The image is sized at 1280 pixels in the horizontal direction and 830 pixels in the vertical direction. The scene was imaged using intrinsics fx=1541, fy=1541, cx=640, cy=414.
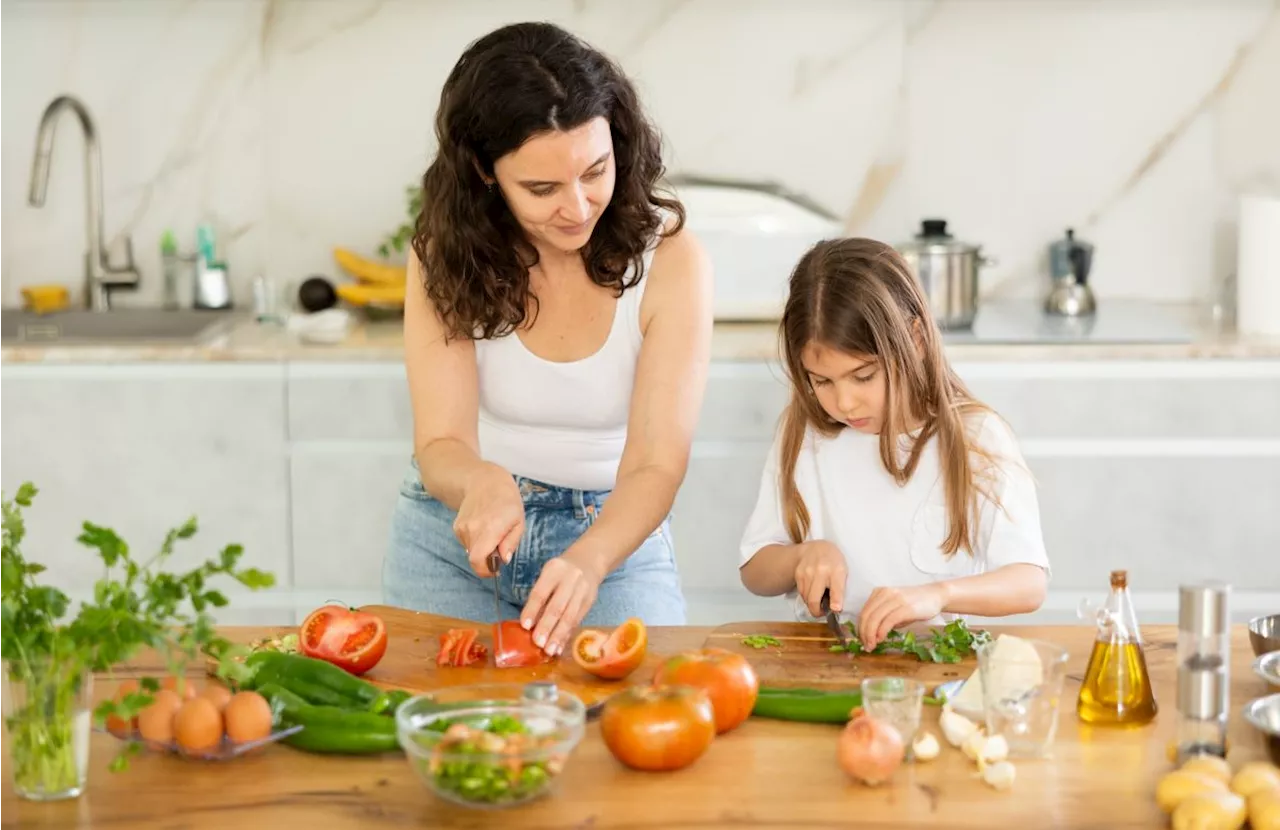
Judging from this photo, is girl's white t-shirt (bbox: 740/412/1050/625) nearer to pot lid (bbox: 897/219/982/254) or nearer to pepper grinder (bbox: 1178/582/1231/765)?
pepper grinder (bbox: 1178/582/1231/765)

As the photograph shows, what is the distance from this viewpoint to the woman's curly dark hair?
1.93 metres

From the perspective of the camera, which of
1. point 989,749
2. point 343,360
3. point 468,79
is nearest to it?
point 989,749

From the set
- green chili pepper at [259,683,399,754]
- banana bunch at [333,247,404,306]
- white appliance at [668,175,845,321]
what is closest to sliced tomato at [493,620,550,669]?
green chili pepper at [259,683,399,754]

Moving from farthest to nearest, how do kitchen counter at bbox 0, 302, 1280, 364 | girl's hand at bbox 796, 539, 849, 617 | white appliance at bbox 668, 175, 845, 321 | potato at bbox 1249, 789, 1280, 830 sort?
white appliance at bbox 668, 175, 845, 321 → kitchen counter at bbox 0, 302, 1280, 364 → girl's hand at bbox 796, 539, 849, 617 → potato at bbox 1249, 789, 1280, 830

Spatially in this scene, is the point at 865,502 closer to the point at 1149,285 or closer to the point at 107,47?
the point at 1149,285

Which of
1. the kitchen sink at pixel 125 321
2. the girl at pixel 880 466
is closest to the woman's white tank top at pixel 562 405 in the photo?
the girl at pixel 880 466

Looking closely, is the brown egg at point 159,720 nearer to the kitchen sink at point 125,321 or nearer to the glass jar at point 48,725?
the glass jar at point 48,725

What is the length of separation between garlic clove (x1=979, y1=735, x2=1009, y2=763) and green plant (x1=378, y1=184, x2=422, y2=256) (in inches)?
87.1

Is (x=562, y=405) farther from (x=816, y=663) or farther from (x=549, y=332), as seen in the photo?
(x=816, y=663)

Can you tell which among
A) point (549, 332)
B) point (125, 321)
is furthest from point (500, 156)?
point (125, 321)

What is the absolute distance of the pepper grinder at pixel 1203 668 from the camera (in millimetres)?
1379

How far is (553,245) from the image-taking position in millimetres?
2207

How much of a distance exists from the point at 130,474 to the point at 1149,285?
2.33 meters

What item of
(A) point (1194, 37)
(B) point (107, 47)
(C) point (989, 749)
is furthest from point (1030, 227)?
(C) point (989, 749)
